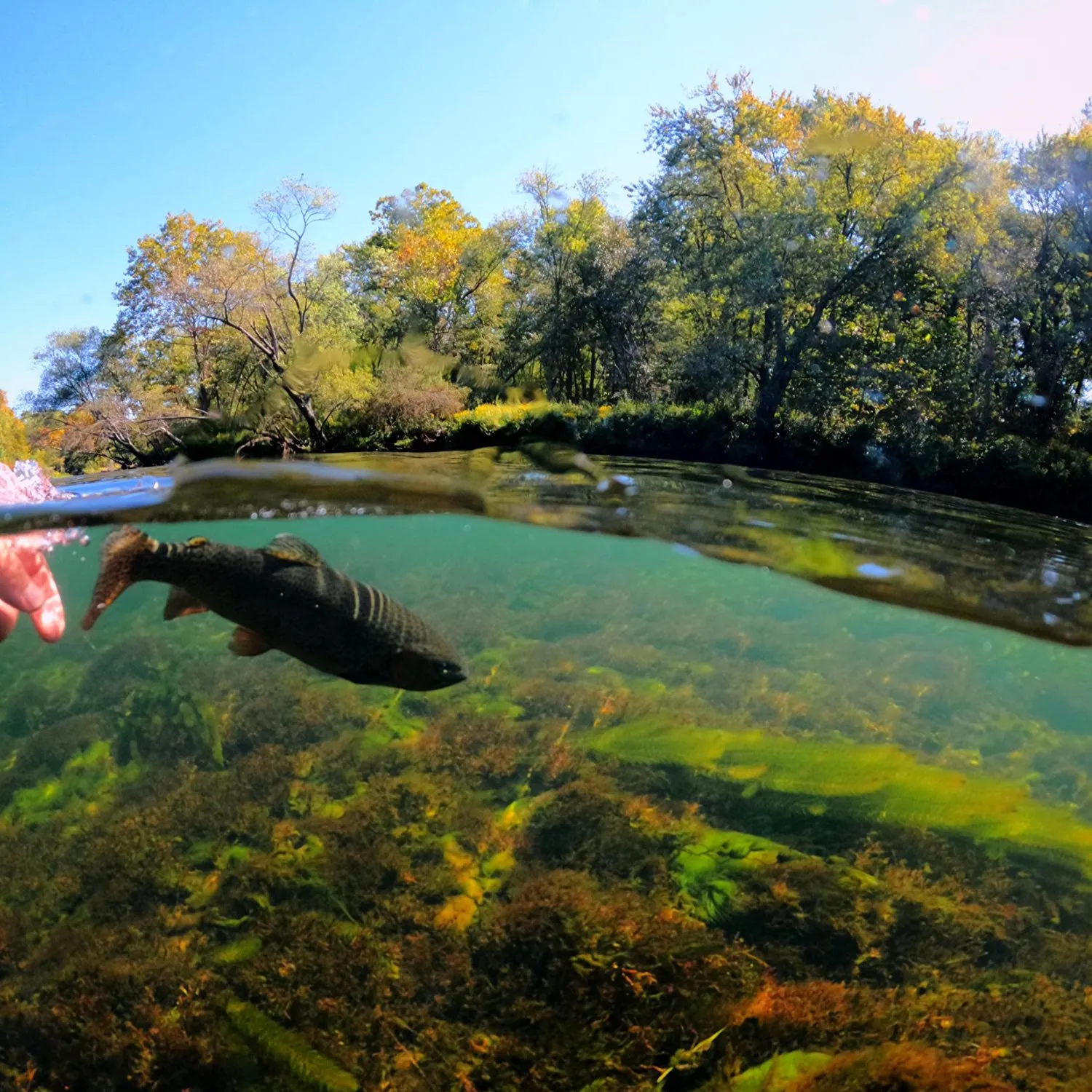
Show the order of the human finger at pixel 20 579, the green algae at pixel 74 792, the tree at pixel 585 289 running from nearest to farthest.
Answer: the human finger at pixel 20 579 → the green algae at pixel 74 792 → the tree at pixel 585 289

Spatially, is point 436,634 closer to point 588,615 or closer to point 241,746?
point 241,746

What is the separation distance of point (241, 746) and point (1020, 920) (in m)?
8.83

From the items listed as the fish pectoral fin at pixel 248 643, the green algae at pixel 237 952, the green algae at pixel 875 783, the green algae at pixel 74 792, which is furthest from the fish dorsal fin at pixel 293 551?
the green algae at pixel 74 792

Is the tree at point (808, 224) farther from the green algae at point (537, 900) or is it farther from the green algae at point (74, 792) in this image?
the green algae at point (74, 792)

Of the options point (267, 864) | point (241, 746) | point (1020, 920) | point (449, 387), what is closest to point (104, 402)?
point (449, 387)

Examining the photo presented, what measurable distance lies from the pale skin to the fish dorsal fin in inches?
49.3

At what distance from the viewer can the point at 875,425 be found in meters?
18.0

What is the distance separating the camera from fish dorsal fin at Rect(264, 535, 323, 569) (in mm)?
4555

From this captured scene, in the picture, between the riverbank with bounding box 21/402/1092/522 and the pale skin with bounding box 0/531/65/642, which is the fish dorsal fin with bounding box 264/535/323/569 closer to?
the pale skin with bounding box 0/531/65/642

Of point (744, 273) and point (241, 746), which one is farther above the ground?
point (744, 273)

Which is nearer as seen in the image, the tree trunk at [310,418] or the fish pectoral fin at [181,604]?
the fish pectoral fin at [181,604]

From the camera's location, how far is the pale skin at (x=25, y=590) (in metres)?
3.85

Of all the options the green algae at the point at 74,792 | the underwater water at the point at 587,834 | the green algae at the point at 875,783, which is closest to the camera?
the underwater water at the point at 587,834

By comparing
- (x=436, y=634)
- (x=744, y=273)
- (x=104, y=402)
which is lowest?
(x=436, y=634)
